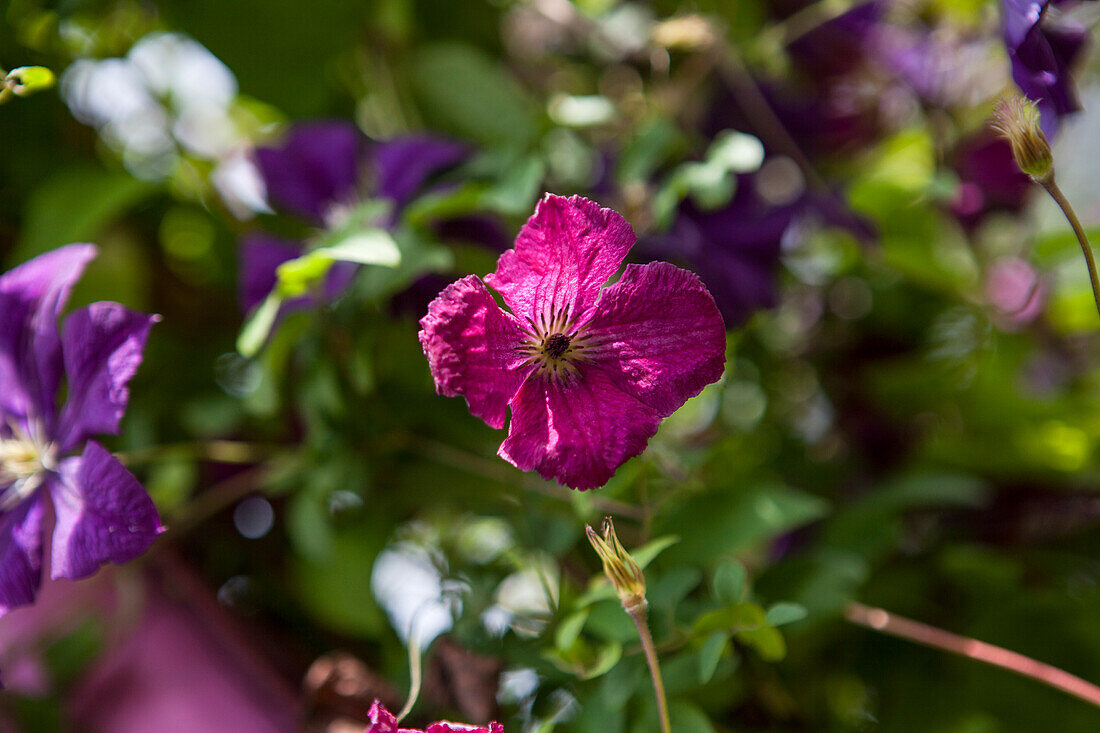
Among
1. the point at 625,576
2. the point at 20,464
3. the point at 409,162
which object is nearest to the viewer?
the point at 625,576

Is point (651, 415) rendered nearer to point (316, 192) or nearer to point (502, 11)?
point (316, 192)

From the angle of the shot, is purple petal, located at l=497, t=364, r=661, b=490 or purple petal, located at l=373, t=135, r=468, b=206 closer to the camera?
purple petal, located at l=497, t=364, r=661, b=490

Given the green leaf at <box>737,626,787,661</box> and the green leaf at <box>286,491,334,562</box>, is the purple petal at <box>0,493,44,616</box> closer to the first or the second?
the green leaf at <box>286,491,334,562</box>

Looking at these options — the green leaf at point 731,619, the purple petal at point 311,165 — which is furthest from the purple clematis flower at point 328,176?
the green leaf at point 731,619

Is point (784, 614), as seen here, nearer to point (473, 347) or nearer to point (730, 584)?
point (730, 584)

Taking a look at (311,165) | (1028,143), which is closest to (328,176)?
(311,165)

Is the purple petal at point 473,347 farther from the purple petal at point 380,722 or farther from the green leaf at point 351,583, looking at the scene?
the green leaf at point 351,583

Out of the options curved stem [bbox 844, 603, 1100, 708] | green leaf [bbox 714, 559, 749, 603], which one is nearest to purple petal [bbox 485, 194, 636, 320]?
green leaf [bbox 714, 559, 749, 603]
